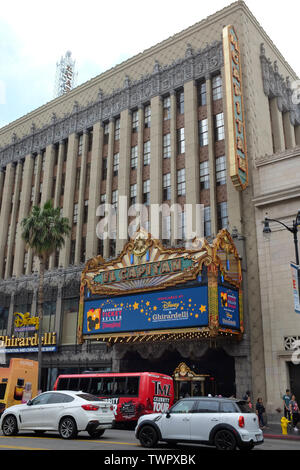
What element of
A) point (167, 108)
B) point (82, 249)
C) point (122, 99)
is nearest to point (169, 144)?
point (167, 108)

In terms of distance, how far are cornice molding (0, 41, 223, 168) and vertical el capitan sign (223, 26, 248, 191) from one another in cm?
292

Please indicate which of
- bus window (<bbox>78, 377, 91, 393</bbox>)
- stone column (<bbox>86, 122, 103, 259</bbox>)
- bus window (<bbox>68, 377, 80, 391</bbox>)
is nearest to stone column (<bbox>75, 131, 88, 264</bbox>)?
stone column (<bbox>86, 122, 103, 259</bbox>)

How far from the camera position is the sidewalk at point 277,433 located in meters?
21.2

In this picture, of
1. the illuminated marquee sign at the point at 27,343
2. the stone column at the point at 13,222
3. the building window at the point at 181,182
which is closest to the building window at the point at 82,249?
the illuminated marquee sign at the point at 27,343

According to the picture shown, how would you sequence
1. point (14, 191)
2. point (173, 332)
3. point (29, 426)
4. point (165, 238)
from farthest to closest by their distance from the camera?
point (14, 191), point (165, 238), point (173, 332), point (29, 426)

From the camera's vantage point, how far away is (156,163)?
3981cm

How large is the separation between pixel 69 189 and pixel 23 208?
7458 mm

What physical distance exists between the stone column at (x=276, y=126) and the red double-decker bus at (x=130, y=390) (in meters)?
23.7

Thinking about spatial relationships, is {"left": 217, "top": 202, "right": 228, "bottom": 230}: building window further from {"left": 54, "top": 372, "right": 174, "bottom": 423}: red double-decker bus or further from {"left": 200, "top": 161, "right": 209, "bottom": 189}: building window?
{"left": 54, "top": 372, "right": 174, "bottom": 423}: red double-decker bus
